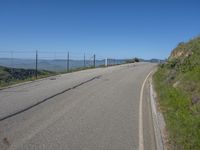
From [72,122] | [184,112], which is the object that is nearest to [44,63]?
[184,112]

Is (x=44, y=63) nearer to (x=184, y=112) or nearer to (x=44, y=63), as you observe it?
(x=44, y=63)

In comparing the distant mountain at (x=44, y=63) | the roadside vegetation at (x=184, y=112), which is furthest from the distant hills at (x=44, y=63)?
the roadside vegetation at (x=184, y=112)

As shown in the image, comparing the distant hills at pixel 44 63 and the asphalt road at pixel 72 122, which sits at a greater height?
the distant hills at pixel 44 63

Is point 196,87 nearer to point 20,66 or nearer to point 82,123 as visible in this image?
point 82,123

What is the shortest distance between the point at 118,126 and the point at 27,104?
4.71m

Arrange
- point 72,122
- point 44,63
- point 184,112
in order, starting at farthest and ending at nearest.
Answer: point 44,63, point 184,112, point 72,122

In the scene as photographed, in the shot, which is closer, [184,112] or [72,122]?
[72,122]

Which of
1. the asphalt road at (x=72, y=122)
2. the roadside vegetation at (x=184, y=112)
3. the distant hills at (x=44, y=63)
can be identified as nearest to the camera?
the asphalt road at (x=72, y=122)

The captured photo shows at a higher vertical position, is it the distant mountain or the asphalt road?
the distant mountain

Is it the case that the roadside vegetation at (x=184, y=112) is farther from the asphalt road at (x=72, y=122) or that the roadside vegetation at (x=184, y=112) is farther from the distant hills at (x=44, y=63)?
the distant hills at (x=44, y=63)

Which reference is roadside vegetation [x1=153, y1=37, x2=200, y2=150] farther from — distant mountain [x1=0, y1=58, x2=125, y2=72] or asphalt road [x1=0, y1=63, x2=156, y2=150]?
distant mountain [x1=0, y1=58, x2=125, y2=72]

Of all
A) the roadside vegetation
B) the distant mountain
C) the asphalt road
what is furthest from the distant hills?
the roadside vegetation

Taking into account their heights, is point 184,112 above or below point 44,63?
below

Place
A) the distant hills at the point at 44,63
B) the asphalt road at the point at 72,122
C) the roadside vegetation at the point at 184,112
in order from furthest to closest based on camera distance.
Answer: the distant hills at the point at 44,63 → the roadside vegetation at the point at 184,112 → the asphalt road at the point at 72,122
